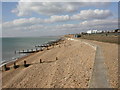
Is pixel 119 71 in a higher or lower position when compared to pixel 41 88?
higher

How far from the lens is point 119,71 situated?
342 inches

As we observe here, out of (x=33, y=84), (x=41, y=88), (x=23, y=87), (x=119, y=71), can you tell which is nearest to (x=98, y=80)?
(x=119, y=71)

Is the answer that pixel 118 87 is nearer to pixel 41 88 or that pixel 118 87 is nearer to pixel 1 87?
pixel 41 88

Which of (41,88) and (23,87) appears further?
(23,87)

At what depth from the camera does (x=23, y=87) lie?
→ 10.2 meters

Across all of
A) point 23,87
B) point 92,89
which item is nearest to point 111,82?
point 92,89

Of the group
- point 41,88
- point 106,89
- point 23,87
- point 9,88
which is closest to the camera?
point 106,89

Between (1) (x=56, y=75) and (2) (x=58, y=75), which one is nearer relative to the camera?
(2) (x=58, y=75)

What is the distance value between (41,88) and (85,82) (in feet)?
12.4

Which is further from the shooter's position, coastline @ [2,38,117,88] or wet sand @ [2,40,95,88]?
wet sand @ [2,40,95,88]

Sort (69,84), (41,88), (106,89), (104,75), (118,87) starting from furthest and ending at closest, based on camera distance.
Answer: (41,88), (69,84), (104,75), (118,87), (106,89)

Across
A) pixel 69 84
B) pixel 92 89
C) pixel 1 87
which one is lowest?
pixel 1 87

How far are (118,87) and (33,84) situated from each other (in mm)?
7047

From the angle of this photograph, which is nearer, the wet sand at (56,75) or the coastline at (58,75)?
the coastline at (58,75)
